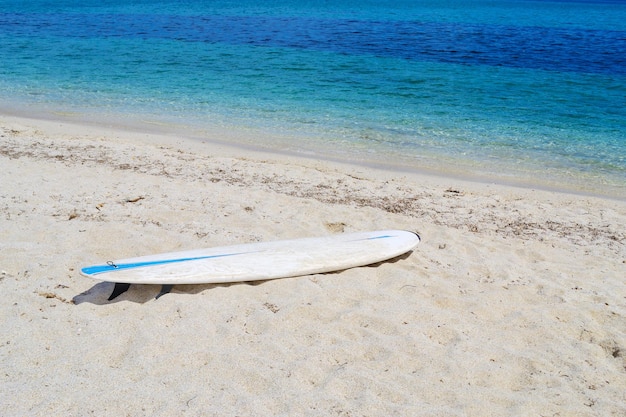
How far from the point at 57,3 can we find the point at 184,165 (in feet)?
118

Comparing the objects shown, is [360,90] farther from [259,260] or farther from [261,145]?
[259,260]

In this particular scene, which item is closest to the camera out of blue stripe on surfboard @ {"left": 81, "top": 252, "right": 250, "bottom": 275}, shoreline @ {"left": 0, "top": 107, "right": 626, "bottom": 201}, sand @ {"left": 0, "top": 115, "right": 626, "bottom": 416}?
sand @ {"left": 0, "top": 115, "right": 626, "bottom": 416}

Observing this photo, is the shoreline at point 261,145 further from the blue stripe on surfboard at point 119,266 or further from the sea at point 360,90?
the blue stripe on surfboard at point 119,266

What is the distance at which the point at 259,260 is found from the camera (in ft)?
15.4

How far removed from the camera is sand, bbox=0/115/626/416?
10.4 feet

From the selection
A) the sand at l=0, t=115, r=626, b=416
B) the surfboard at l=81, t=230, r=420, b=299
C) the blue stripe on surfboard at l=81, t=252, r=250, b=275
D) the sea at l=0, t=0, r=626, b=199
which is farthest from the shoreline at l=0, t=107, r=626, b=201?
the blue stripe on surfboard at l=81, t=252, r=250, b=275

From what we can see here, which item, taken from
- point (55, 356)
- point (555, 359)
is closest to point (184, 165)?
point (55, 356)

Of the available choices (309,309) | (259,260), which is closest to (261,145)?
(259,260)

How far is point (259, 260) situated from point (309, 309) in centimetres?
77

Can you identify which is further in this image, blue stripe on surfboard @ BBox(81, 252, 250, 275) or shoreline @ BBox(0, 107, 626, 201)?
shoreline @ BBox(0, 107, 626, 201)

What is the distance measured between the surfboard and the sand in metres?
0.10

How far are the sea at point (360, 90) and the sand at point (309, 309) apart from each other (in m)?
2.33

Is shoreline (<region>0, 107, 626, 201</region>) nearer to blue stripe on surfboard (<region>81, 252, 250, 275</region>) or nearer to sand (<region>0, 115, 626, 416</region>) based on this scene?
sand (<region>0, 115, 626, 416</region>)

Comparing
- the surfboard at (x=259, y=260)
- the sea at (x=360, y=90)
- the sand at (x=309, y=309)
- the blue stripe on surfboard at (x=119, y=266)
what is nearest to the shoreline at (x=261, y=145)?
the sea at (x=360, y=90)
